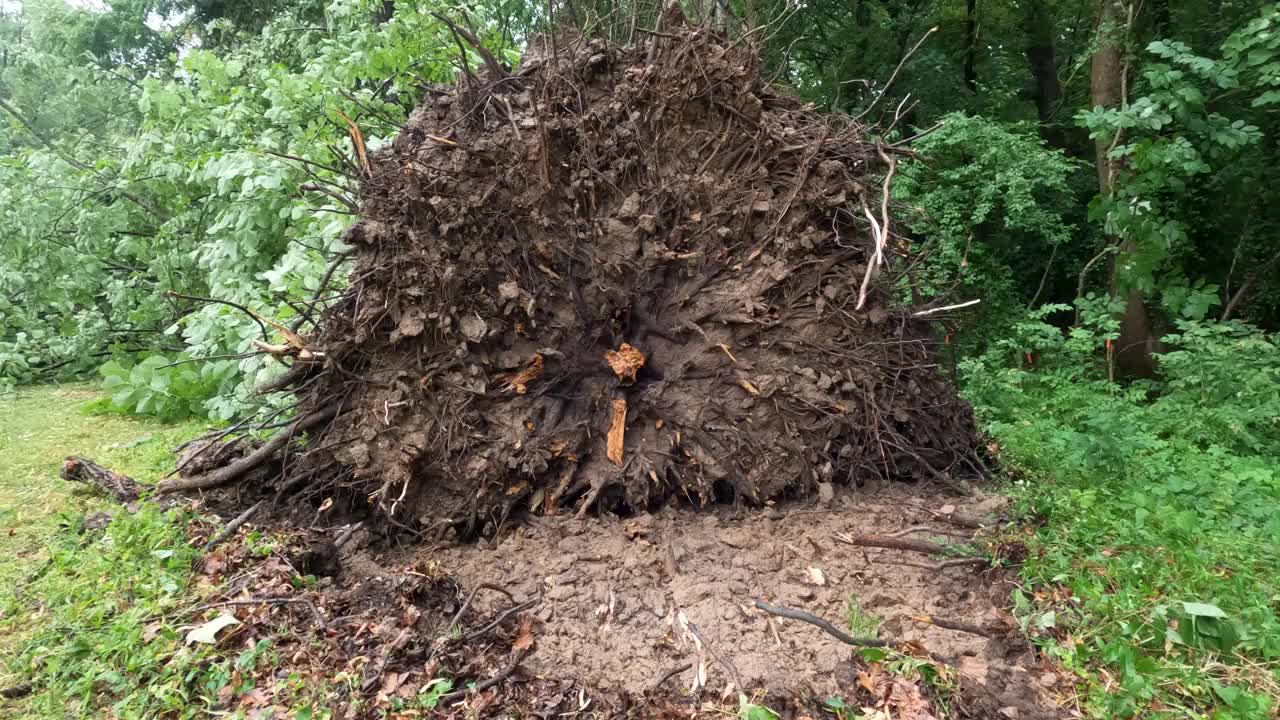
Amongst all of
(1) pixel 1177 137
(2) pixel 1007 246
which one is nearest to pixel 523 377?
(1) pixel 1177 137

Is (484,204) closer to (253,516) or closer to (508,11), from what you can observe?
(253,516)

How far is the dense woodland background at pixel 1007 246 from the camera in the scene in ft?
10.3

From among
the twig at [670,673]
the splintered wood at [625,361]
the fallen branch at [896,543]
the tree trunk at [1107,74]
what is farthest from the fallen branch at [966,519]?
the tree trunk at [1107,74]

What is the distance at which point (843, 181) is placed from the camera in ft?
12.9

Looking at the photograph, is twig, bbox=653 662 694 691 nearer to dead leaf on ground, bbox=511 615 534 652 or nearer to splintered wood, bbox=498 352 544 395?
dead leaf on ground, bbox=511 615 534 652

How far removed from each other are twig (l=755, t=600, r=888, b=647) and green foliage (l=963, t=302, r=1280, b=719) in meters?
0.75

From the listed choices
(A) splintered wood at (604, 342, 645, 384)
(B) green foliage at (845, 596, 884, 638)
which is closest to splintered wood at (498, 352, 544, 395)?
(A) splintered wood at (604, 342, 645, 384)

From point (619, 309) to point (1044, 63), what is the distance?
11.5m

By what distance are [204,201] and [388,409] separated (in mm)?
5119

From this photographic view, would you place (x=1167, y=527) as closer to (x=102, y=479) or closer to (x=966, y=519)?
(x=966, y=519)

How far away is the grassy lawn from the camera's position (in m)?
2.78

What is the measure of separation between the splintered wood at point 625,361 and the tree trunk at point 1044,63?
10394mm

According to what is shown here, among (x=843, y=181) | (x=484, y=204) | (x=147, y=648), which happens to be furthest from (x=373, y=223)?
(x=843, y=181)

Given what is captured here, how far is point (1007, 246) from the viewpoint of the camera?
30.6ft
